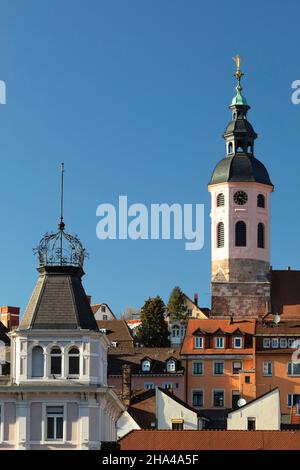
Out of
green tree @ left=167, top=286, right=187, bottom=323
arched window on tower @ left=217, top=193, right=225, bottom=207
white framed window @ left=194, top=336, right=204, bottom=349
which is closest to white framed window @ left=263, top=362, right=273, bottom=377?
white framed window @ left=194, top=336, right=204, bottom=349

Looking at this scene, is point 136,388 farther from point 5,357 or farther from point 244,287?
point 5,357

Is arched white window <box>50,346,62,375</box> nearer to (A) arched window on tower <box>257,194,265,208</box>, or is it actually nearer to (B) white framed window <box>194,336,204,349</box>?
(B) white framed window <box>194,336,204,349</box>

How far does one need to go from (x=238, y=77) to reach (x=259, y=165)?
Answer: 12.7 metres

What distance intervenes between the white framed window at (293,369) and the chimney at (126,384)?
47.3 ft

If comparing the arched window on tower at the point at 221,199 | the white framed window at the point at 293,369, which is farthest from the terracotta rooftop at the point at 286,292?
the white framed window at the point at 293,369

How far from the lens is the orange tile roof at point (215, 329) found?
422 feet

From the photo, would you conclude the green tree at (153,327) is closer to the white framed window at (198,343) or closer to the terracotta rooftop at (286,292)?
the terracotta rooftop at (286,292)

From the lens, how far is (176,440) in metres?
83.8

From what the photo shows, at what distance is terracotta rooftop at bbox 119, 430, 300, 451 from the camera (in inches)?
A: 3258

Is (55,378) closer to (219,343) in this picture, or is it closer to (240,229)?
(219,343)

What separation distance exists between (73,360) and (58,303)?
2574 millimetres

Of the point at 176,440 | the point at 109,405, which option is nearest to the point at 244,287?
the point at 176,440
